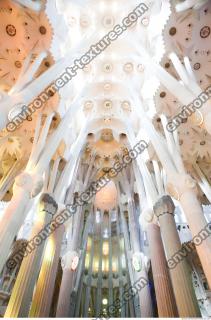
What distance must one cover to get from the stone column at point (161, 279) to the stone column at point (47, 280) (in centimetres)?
425

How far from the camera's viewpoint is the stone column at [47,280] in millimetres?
9086

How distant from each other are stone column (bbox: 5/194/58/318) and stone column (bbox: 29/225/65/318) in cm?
100

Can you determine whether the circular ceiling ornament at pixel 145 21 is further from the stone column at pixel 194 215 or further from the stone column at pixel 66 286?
the stone column at pixel 66 286

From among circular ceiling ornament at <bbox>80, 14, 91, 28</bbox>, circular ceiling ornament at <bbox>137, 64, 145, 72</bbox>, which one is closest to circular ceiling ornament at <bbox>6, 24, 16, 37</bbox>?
circular ceiling ornament at <bbox>80, 14, 91, 28</bbox>

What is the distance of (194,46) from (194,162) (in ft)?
22.6

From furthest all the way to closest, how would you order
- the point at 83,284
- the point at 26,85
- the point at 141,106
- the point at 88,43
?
the point at 83,284 → the point at 141,106 → the point at 88,43 → the point at 26,85

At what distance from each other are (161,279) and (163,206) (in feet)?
9.35

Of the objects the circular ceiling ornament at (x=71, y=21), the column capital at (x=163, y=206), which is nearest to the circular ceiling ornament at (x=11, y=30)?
the circular ceiling ornament at (x=71, y=21)

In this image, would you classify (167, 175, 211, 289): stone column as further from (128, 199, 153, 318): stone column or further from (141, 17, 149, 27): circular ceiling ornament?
(141, 17, 149, 27): circular ceiling ornament

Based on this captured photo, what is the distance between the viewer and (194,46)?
10.2 m

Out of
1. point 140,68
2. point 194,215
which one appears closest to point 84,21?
point 140,68

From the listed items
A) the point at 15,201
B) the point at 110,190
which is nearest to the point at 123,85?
the point at 15,201

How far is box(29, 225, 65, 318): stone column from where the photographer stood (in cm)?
909

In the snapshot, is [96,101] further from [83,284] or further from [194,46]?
[83,284]
